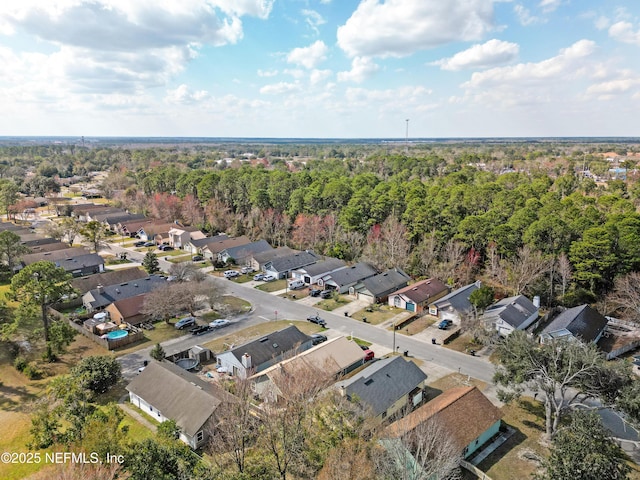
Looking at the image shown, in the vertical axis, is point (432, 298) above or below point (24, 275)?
below

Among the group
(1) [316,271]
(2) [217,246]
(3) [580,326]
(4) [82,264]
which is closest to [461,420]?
(3) [580,326]

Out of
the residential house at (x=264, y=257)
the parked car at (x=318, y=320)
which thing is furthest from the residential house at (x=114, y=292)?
the parked car at (x=318, y=320)

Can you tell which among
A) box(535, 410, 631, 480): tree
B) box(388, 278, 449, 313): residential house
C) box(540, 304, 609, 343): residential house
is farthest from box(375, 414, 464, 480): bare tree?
box(388, 278, 449, 313): residential house

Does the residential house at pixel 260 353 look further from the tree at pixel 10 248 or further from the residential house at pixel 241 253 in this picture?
the tree at pixel 10 248

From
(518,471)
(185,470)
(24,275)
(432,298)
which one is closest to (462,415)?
(518,471)

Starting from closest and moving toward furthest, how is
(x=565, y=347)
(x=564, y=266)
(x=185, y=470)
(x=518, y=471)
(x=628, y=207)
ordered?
(x=185, y=470) < (x=518, y=471) < (x=565, y=347) < (x=564, y=266) < (x=628, y=207)

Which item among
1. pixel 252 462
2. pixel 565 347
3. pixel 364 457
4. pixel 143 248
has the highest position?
pixel 565 347

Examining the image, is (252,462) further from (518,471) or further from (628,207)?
(628,207)

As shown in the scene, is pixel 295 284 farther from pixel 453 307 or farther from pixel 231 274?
pixel 453 307
